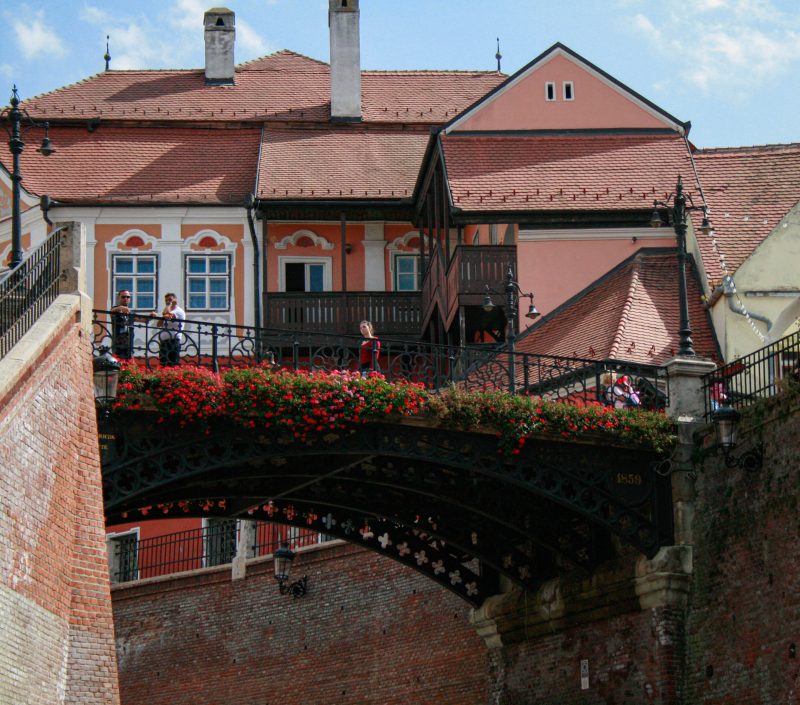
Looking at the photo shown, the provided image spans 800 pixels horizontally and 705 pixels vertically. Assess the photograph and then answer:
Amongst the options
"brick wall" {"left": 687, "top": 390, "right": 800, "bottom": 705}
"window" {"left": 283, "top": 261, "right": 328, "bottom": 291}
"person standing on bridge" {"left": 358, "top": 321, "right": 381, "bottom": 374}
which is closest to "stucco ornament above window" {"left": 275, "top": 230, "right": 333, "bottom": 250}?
"window" {"left": 283, "top": 261, "right": 328, "bottom": 291}

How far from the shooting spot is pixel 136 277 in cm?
4066

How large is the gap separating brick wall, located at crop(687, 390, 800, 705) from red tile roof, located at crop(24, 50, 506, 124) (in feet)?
68.7

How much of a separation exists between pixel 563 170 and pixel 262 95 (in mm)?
11716

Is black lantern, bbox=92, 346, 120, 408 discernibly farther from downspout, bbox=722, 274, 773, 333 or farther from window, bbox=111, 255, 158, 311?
window, bbox=111, 255, 158, 311

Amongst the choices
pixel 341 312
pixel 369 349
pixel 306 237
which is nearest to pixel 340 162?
pixel 306 237

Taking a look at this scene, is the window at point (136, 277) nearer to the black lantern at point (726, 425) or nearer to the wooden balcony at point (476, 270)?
the wooden balcony at point (476, 270)

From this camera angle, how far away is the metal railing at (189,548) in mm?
38281

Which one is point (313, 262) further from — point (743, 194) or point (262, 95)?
point (743, 194)

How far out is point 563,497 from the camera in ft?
83.8

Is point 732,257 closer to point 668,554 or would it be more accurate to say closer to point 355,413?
point 668,554

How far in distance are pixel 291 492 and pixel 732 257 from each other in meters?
9.75

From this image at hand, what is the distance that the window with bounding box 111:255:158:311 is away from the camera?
40438mm

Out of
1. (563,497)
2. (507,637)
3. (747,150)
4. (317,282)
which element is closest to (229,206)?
(317,282)

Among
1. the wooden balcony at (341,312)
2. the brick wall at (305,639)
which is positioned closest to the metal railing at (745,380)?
the brick wall at (305,639)
